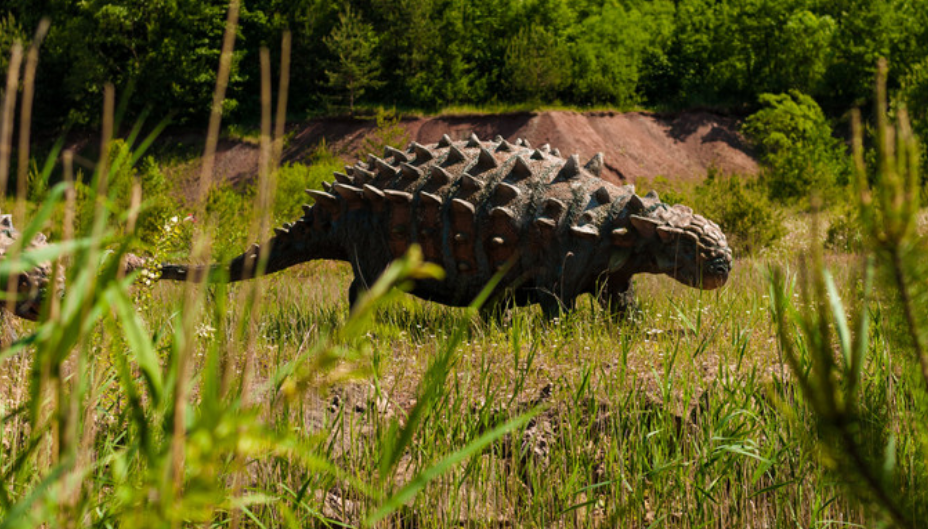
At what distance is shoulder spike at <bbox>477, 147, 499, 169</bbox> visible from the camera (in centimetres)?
475

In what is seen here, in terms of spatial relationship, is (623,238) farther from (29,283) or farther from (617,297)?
(29,283)

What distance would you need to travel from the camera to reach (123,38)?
23.9 meters

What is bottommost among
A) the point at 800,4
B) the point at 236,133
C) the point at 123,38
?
the point at 236,133

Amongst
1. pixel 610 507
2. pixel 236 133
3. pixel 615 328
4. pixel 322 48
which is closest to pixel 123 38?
pixel 236 133

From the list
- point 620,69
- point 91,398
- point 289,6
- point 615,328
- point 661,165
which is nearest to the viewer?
point 91,398

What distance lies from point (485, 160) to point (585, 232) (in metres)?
0.72

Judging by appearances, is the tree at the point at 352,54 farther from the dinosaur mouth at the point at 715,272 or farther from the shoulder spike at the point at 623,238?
the dinosaur mouth at the point at 715,272

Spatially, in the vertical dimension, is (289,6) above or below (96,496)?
above

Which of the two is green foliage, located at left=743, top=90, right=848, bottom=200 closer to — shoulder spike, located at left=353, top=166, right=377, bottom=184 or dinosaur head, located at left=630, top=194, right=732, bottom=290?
dinosaur head, located at left=630, top=194, right=732, bottom=290

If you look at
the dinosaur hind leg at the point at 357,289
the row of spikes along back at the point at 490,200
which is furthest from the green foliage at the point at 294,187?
the row of spikes along back at the point at 490,200

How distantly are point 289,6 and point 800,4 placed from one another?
14.8 metres

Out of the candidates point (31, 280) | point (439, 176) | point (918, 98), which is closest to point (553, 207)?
point (439, 176)

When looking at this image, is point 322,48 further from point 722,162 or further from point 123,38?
point 722,162

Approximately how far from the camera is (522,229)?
4.61m
